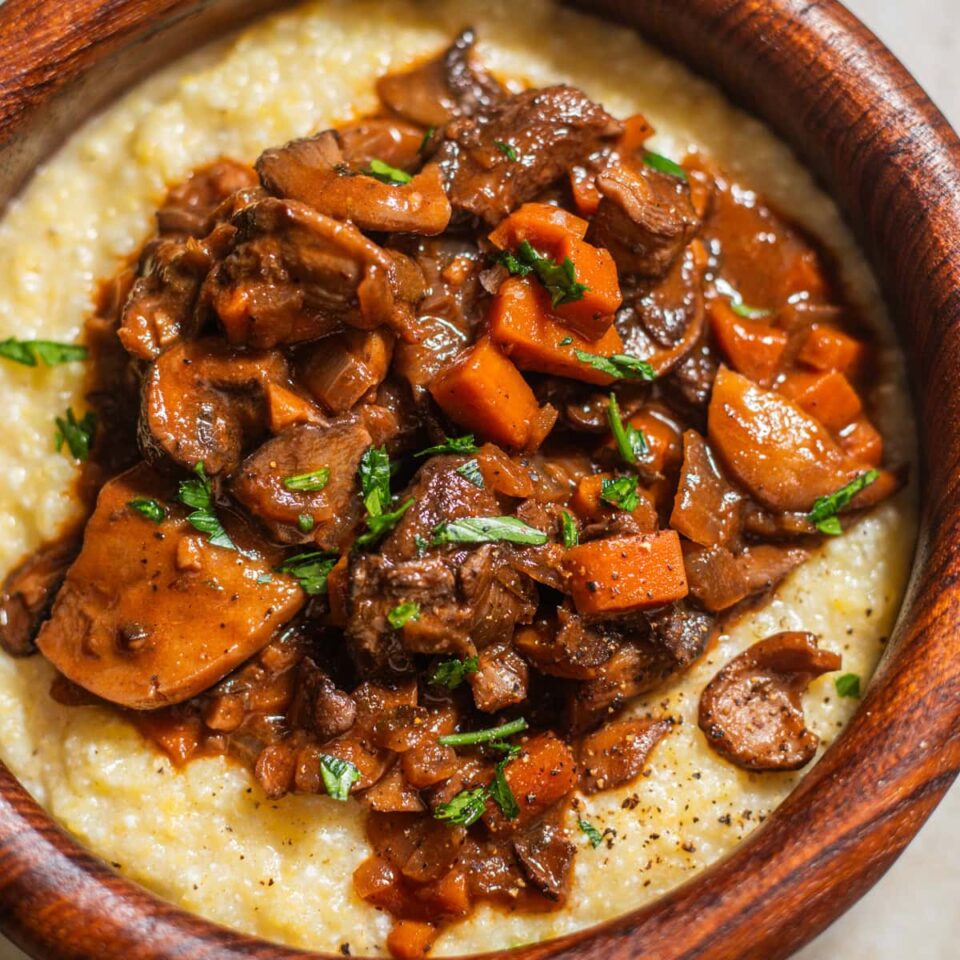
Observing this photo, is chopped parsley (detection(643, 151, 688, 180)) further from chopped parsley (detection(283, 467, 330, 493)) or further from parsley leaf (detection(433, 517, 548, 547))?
chopped parsley (detection(283, 467, 330, 493))

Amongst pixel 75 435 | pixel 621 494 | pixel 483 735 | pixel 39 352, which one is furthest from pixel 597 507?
pixel 39 352

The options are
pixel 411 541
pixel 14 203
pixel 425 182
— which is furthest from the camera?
pixel 14 203

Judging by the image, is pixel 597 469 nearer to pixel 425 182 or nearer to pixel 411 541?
pixel 411 541

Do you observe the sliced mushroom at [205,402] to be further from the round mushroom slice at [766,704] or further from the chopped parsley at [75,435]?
the round mushroom slice at [766,704]

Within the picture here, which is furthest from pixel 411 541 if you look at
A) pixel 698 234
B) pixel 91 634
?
pixel 698 234

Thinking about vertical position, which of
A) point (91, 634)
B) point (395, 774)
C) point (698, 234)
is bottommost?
point (91, 634)

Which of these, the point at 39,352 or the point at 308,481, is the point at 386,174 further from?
the point at 39,352
